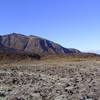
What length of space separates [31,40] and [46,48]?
512 centimetres

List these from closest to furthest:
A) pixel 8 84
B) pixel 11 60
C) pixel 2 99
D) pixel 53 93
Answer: pixel 2 99 → pixel 53 93 → pixel 8 84 → pixel 11 60

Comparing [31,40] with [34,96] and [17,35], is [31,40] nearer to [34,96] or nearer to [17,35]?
[17,35]

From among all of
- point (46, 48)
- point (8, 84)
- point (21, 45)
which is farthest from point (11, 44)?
point (8, 84)

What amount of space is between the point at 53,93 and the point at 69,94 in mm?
650

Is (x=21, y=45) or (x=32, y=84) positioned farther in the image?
(x=21, y=45)

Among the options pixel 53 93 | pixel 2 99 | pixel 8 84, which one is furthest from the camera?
pixel 8 84

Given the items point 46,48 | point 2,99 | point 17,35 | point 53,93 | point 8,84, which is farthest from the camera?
point 17,35

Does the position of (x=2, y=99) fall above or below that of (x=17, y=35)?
below

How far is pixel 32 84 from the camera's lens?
52.9 ft

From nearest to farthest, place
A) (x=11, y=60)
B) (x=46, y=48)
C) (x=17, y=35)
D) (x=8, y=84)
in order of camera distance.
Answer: (x=8, y=84)
(x=11, y=60)
(x=46, y=48)
(x=17, y=35)

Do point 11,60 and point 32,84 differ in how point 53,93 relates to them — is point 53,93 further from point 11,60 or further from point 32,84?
point 11,60

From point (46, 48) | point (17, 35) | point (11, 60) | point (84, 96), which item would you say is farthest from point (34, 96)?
point (17, 35)

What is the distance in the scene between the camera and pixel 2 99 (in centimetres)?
1230

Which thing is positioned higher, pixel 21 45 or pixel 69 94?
pixel 21 45
